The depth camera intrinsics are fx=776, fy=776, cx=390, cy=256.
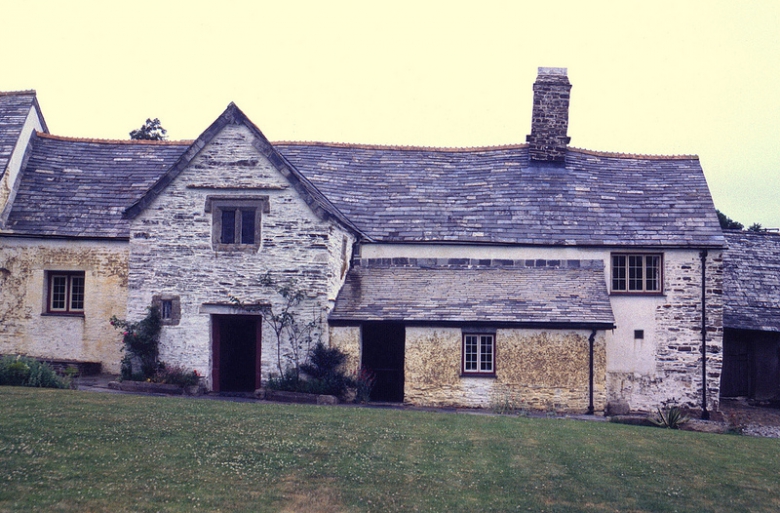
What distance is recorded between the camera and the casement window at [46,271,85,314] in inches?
898

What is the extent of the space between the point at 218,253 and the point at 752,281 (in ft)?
57.9

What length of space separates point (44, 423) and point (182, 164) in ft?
Answer: 29.0

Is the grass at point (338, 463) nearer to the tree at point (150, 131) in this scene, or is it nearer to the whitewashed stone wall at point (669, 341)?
the whitewashed stone wall at point (669, 341)

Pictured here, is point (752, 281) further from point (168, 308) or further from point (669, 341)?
point (168, 308)

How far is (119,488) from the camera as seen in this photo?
9.74 metres

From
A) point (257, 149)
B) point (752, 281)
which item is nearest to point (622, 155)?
point (752, 281)

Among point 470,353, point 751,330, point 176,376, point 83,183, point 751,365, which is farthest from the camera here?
point 751,365

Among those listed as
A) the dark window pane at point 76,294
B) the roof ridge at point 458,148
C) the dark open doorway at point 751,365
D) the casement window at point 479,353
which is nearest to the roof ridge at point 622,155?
the roof ridge at point 458,148

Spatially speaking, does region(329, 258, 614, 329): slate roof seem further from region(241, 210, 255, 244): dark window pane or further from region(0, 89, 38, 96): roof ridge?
region(0, 89, 38, 96): roof ridge

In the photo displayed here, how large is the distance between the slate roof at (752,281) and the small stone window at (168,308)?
54.4 feet

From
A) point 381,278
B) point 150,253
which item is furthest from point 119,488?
point 381,278

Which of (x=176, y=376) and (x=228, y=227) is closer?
(x=176, y=376)

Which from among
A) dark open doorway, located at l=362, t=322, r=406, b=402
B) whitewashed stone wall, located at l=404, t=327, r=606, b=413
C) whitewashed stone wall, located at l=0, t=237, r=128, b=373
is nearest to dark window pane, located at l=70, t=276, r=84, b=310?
whitewashed stone wall, located at l=0, t=237, r=128, b=373

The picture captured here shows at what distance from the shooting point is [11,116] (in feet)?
81.4
